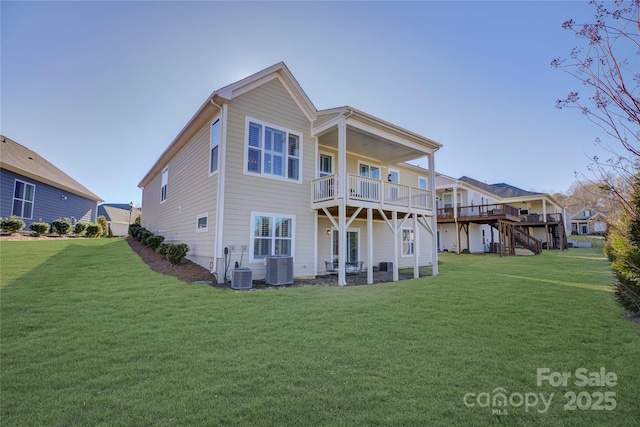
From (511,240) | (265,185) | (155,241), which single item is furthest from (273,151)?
(511,240)

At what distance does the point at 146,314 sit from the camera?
17.8 feet

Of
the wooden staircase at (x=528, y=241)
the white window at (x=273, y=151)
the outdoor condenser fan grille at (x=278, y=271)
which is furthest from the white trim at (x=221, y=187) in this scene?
the wooden staircase at (x=528, y=241)

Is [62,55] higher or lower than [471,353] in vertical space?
higher

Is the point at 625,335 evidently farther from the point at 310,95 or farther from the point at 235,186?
the point at 310,95

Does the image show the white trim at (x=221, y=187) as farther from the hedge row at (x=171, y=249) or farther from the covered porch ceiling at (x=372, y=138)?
the covered porch ceiling at (x=372, y=138)

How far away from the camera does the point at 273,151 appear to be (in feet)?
34.2

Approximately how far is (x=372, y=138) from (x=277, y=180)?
4410 millimetres

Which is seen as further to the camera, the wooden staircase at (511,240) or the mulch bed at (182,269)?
the wooden staircase at (511,240)

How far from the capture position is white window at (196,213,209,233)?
32.6 feet

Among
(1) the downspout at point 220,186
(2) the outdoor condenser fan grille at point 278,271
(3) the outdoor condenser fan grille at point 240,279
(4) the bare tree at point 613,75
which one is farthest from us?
(2) the outdoor condenser fan grille at point 278,271

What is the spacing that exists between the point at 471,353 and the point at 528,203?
36197 mm

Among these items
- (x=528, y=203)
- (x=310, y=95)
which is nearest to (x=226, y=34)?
(x=310, y=95)

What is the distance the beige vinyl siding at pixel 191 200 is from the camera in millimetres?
9769

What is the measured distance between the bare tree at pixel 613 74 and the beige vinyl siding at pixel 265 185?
27.4ft
